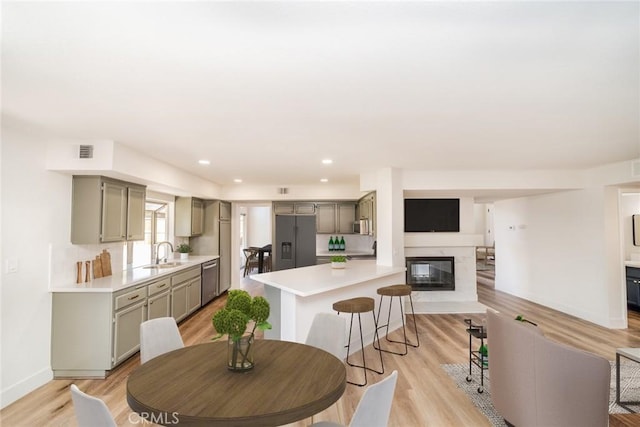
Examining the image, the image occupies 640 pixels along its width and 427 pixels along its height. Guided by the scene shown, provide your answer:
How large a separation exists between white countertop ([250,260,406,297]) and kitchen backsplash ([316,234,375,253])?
7.79ft

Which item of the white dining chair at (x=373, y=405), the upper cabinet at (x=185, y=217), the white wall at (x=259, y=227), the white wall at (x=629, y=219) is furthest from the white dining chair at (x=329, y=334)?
the white wall at (x=259, y=227)

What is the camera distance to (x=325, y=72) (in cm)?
179

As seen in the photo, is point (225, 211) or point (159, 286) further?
point (225, 211)

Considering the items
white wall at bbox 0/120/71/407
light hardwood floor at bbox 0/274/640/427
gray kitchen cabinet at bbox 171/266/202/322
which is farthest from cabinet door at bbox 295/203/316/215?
white wall at bbox 0/120/71/407

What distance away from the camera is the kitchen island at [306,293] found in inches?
128

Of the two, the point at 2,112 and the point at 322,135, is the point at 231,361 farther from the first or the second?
the point at 2,112

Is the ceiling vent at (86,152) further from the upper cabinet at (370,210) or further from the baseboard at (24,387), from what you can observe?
the upper cabinet at (370,210)

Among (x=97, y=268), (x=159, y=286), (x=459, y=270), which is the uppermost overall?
(x=97, y=268)

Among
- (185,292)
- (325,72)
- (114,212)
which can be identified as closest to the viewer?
(325,72)

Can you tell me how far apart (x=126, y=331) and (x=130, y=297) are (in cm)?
35

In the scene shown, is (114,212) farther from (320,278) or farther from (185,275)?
(320,278)

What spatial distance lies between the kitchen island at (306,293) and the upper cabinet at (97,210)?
173cm

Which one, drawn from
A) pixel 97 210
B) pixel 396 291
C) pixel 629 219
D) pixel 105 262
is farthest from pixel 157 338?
pixel 629 219

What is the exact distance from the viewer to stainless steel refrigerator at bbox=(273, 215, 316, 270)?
6719 millimetres
